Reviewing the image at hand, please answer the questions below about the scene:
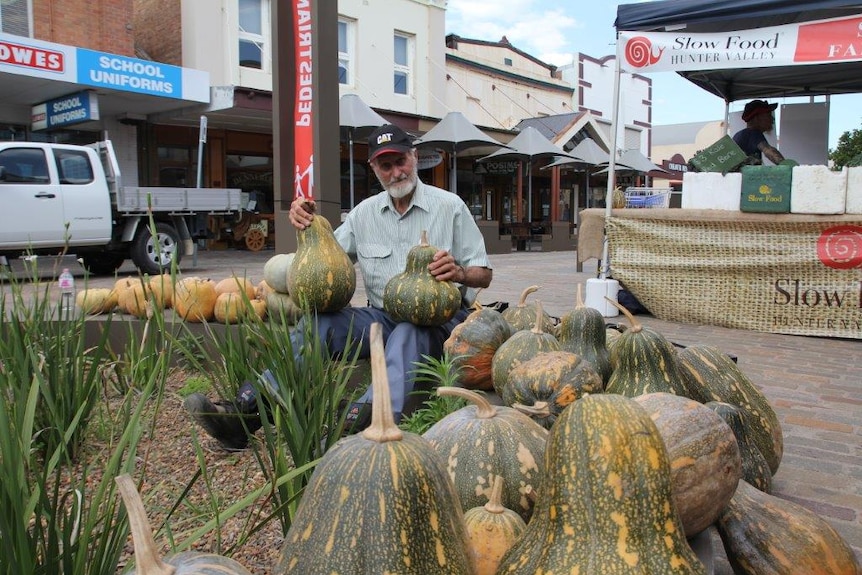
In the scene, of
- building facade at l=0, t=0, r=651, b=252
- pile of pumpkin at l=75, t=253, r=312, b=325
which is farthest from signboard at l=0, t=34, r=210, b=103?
pile of pumpkin at l=75, t=253, r=312, b=325

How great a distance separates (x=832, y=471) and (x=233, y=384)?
257 cm

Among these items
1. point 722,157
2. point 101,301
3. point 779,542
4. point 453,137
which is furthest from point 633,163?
point 779,542

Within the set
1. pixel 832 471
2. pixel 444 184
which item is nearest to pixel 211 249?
pixel 444 184

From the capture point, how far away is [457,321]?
3486 millimetres

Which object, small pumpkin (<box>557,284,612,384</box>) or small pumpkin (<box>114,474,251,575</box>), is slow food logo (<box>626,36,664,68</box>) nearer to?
small pumpkin (<box>557,284,612,384</box>)

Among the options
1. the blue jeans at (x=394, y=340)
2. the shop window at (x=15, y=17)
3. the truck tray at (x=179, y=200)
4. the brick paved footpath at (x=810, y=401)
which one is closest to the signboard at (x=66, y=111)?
the shop window at (x=15, y=17)

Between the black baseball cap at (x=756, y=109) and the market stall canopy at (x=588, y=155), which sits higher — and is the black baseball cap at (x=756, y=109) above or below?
below

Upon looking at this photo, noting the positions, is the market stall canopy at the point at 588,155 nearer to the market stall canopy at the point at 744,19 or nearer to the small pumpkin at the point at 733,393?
the market stall canopy at the point at 744,19

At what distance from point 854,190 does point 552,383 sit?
5.12 m

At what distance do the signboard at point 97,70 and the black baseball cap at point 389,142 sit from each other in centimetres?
1122

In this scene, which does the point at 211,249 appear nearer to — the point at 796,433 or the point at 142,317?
the point at 142,317

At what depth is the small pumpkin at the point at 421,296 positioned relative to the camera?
3.07 m

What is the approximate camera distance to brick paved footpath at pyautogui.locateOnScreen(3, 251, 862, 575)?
2.57 m

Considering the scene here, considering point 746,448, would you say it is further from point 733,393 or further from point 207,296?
point 207,296
